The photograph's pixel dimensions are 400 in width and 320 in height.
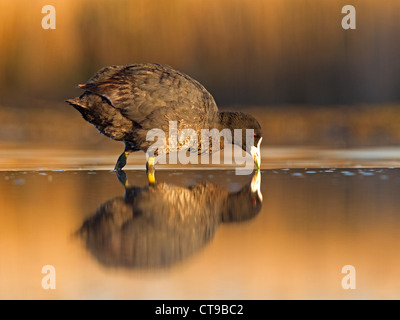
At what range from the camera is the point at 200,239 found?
145 inches

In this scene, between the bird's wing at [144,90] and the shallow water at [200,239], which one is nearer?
the shallow water at [200,239]

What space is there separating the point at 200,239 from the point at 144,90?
352cm

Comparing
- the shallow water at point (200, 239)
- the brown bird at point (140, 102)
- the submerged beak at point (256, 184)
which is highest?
the brown bird at point (140, 102)

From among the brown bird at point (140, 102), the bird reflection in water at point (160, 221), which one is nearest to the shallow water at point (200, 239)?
the bird reflection in water at point (160, 221)

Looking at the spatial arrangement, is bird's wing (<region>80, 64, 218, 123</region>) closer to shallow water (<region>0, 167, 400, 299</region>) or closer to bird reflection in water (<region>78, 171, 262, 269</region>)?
shallow water (<region>0, 167, 400, 299</region>)

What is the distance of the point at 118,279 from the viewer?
287 cm

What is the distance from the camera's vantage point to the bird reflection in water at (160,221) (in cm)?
331

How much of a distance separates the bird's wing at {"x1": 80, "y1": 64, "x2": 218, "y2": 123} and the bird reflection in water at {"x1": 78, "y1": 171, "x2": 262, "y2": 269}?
1114 mm

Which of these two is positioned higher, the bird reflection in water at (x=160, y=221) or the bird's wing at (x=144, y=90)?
the bird's wing at (x=144, y=90)

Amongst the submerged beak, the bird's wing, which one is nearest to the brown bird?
the bird's wing

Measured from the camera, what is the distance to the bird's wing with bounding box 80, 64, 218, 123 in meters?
6.81

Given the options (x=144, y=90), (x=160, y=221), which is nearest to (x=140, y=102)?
(x=144, y=90)

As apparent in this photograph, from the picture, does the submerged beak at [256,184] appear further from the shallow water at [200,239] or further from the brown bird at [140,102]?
the brown bird at [140,102]

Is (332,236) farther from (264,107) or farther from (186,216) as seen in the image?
(264,107)
